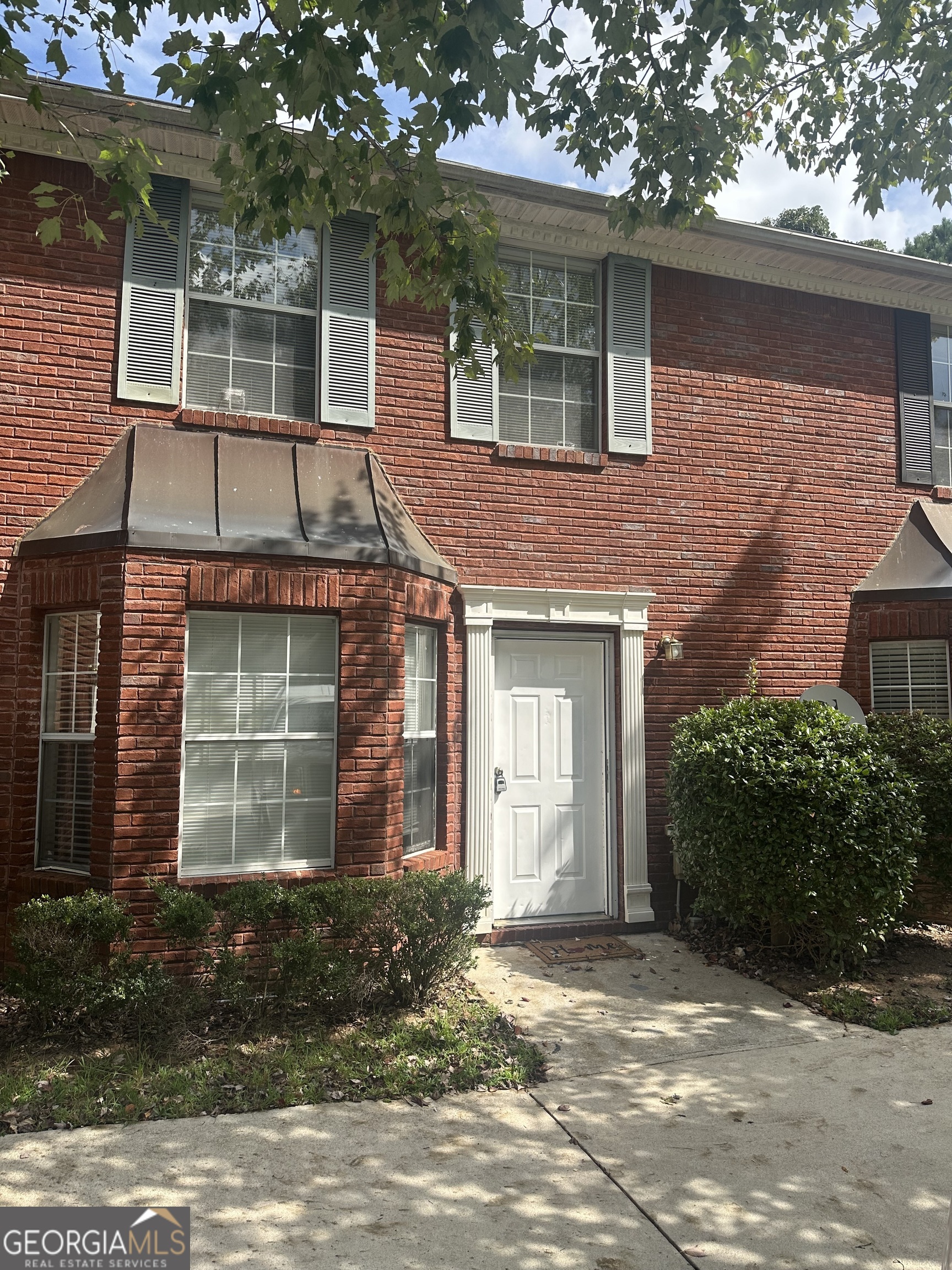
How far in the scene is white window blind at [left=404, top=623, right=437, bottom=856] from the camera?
252 inches

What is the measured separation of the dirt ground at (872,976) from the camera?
556cm

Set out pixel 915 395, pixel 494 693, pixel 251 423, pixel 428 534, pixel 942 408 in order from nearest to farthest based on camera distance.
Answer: pixel 251 423 → pixel 428 534 → pixel 494 693 → pixel 915 395 → pixel 942 408

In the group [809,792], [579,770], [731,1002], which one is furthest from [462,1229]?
[579,770]

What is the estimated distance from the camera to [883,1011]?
5539 mm

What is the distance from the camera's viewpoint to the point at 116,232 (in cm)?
630

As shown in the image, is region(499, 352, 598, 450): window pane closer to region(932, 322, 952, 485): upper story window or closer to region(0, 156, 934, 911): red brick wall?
region(0, 156, 934, 911): red brick wall

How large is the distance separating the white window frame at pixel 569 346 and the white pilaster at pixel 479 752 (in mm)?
1690

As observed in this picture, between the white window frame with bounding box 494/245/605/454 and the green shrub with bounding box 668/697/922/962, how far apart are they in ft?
9.17

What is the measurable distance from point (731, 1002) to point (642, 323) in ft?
17.8

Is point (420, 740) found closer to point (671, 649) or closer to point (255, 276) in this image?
point (671, 649)

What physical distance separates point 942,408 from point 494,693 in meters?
5.49

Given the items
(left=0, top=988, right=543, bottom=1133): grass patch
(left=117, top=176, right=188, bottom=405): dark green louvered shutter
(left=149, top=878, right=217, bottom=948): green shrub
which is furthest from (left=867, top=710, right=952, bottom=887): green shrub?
(left=117, top=176, right=188, bottom=405): dark green louvered shutter

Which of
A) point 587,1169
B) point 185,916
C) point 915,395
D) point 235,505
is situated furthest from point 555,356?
point 587,1169

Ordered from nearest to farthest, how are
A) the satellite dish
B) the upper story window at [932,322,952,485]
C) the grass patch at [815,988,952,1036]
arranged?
the grass patch at [815,988,952,1036] < the satellite dish < the upper story window at [932,322,952,485]
